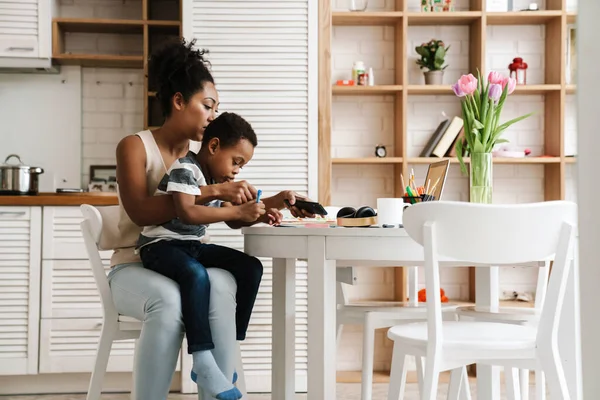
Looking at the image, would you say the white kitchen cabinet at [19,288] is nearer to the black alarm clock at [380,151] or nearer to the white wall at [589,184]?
the black alarm clock at [380,151]

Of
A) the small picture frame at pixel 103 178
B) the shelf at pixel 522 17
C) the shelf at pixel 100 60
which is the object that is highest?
the shelf at pixel 522 17

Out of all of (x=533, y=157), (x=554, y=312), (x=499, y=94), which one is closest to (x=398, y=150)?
(x=533, y=157)

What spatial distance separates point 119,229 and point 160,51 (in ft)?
1.94

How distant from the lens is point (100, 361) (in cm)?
213

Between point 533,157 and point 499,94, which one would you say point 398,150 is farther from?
point 499,94

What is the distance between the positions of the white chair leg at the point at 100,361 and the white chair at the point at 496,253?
0.97 m

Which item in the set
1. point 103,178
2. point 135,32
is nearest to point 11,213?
point 103,178

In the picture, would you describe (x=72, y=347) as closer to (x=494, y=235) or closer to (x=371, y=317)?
(x=371, y=317)

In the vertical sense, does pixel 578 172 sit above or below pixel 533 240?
above

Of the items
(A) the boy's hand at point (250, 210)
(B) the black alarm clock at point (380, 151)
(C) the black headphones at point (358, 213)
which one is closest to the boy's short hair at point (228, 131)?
(A) the boy's hand at point (250, 210)

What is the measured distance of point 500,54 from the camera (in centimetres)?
409

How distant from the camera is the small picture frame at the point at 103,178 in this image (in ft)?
12.9

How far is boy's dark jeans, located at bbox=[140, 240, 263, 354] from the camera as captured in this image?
72.6 inches

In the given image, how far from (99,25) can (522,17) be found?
7.51ft
